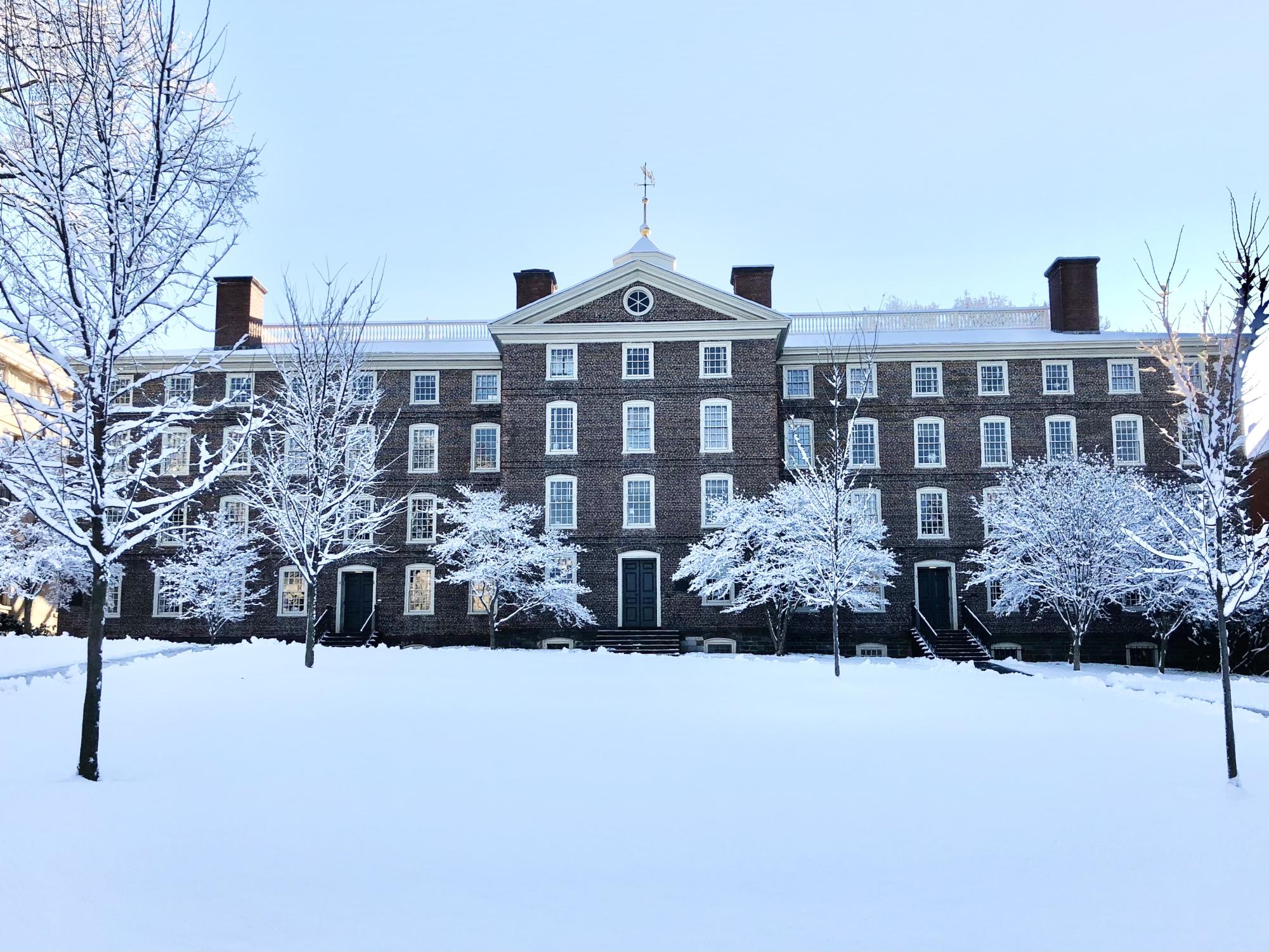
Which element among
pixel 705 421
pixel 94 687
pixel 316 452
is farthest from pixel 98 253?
pixel 705 421

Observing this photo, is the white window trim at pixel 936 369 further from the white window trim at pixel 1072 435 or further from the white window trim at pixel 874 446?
the white window trim at pixel 1072 435

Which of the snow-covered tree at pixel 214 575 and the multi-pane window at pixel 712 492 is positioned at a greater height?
the multi-pane window at pixel 712 492

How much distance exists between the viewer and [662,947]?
5.66 metres

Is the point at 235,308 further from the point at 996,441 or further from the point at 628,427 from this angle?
the point at 996,441

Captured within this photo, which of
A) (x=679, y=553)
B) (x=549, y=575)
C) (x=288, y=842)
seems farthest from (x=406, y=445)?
(x=288, y=842)

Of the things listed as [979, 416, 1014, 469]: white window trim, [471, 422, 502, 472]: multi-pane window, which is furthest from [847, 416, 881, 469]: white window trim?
[471, 422, 502, 472]: multi-pane window

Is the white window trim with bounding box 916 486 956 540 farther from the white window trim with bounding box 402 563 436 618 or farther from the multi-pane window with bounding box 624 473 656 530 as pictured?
the white window trim with bounding box 402 563 436 618

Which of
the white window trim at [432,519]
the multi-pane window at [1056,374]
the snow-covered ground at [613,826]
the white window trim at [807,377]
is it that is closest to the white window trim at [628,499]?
the white window trim at [807,377]

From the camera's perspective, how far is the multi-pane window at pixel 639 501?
2969 centimetres

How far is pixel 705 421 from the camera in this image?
98.1 feet

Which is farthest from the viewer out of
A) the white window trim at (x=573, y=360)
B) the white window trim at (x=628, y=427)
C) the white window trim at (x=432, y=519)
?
the white window trim at (x=432, y=519)

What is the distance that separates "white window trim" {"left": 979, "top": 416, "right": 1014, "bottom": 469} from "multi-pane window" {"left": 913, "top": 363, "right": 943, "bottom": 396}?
185 centimetres

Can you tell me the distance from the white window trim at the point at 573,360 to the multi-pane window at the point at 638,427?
2.07 metres

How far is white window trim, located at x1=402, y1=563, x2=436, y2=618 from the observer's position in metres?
30.9
